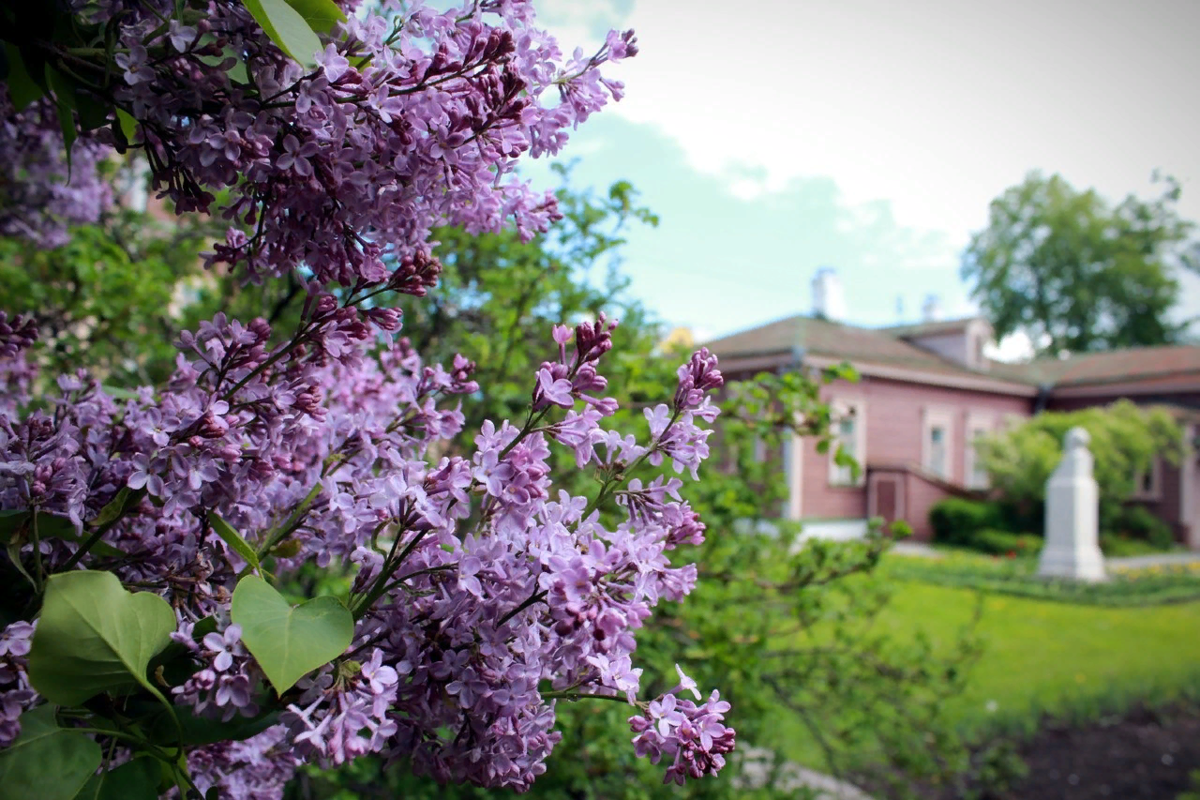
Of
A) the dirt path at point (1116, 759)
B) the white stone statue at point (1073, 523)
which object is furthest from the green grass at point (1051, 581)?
the dirt path at point (1116, 759)

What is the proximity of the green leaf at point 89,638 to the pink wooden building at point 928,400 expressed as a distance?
15.1 m

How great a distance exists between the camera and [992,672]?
7.60 meters

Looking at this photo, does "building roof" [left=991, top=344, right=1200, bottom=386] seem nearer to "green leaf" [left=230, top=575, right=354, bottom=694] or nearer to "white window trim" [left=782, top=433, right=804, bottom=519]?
"white window trim" [left=782, top=433, right=804, bottom=519]

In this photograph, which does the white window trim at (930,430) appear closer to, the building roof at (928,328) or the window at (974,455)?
the window at (974,455)

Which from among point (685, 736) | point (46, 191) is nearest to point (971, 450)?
point (46, 191)

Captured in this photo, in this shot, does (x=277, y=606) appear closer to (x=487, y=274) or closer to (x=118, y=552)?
(x=118, y=552)

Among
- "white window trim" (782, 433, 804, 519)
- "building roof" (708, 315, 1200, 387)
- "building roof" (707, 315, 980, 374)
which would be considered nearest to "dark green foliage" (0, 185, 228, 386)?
"building roof" (708, 315, 1200, 387)

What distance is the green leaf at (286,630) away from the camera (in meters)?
0.71

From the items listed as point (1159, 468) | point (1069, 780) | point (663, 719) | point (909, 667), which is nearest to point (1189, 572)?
point (1159, 468)

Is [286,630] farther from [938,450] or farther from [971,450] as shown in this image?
[971,450]

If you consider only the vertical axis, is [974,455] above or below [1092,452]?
below

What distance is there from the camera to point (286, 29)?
81 cm

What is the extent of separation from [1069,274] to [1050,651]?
31.8m

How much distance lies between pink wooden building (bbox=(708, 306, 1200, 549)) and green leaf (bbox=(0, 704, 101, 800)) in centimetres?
1514
